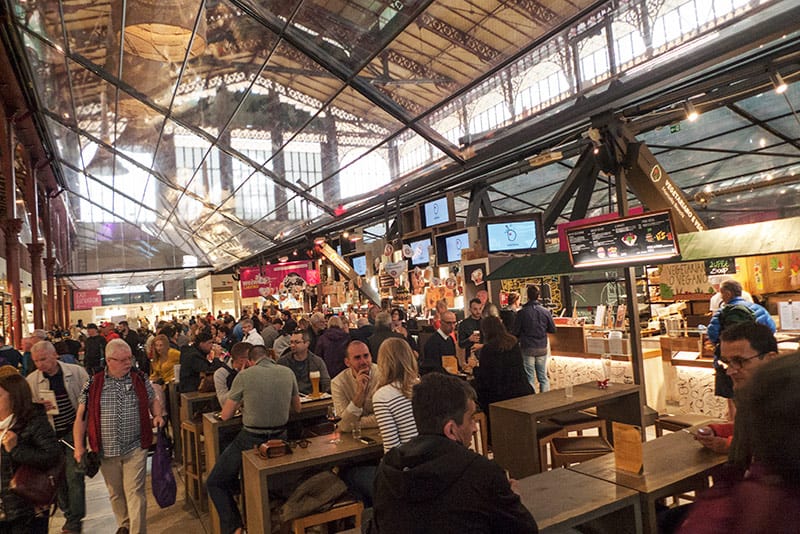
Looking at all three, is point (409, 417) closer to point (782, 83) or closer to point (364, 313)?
point (782, 83)

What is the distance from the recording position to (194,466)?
5516 millimetres

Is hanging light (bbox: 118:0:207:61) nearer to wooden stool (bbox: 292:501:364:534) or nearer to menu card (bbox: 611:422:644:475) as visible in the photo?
wooden stool (bbox: 292:501:364:534)

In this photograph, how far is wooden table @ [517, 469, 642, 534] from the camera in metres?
2.46

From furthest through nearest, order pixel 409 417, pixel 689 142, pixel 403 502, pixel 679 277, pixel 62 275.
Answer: pixel 62 275
pixel 689 142
pixel 679 277
pixel 409 417
pixel 403 502

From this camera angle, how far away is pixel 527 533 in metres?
1.92

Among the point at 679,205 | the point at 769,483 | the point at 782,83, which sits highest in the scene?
the point at 782,83

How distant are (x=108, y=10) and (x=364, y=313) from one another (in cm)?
840

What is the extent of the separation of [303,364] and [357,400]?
1.86m

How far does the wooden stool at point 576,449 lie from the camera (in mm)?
4410

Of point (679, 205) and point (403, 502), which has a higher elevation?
point (679, 205)

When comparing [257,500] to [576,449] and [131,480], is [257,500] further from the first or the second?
[576,449]

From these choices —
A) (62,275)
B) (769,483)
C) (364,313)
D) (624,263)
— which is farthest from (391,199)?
(62,275)

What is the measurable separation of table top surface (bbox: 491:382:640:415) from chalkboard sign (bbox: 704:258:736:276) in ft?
16.6

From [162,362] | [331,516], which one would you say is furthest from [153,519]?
[162,362]
